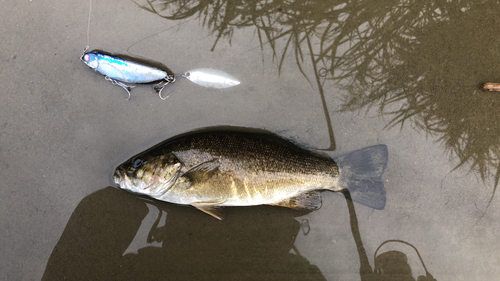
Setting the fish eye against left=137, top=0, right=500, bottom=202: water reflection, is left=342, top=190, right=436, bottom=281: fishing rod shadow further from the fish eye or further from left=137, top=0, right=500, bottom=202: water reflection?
the fish eye

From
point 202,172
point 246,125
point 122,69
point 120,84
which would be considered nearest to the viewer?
point 202,172

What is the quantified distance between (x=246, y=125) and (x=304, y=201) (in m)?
0.99

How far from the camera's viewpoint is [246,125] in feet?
8.75

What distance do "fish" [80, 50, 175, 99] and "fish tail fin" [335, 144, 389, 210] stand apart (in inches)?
81.1

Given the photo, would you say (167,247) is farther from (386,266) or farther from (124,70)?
(386,266)

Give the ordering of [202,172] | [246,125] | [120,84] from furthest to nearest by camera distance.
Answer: [246,125] → [120,84] → [202,172]

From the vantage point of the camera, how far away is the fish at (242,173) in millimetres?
2357

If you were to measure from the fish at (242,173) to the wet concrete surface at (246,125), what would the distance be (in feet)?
0.66

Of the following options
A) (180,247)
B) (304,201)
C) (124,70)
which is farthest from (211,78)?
(180,247)

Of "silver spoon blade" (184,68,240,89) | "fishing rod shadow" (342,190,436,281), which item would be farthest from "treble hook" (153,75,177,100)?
"fishing rod shadow" (342,190,436,281)

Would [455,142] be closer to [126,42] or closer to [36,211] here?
[126,42]

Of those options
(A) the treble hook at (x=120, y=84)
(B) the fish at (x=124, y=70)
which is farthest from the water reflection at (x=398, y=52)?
(A) the treble hook at (x=120, y=84)

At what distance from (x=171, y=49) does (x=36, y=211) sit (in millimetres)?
2209

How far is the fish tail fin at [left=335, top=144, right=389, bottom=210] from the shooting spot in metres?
2.54
